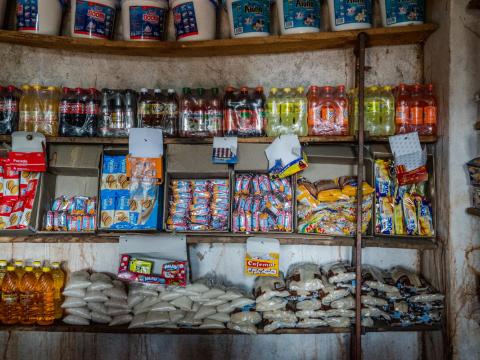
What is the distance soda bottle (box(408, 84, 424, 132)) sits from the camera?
200 cm

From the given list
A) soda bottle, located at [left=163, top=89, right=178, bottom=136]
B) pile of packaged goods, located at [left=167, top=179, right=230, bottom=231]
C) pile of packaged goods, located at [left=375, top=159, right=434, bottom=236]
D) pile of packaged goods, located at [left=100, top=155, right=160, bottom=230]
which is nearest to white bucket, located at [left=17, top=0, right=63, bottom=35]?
soda bottle, located at [left=163, top=89, right=178, bottom=136]

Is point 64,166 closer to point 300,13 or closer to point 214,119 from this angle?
point 214,119

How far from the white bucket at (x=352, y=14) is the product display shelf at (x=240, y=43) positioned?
7 centimetres

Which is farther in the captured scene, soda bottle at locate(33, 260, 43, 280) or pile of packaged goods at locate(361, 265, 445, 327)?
soda bottle at locate(33, 260, 43, 280)

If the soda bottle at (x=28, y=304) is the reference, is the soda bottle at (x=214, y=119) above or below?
above

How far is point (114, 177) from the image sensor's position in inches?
82.4

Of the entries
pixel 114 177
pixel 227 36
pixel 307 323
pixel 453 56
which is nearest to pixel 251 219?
pixel 307 323

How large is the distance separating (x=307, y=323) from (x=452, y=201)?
1012 mm

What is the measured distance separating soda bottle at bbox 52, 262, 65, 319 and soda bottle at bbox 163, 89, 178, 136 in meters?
1.11

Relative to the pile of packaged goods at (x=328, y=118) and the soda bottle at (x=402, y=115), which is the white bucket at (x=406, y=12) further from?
the pile of packaged goods at (x=328, y=118)

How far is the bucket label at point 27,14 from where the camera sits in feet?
6.95

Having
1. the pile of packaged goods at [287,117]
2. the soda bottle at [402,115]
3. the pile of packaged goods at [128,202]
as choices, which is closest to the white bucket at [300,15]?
the pile of packaged goods at [287,117]

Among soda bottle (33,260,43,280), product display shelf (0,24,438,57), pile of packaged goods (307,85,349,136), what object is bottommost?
soda bottle (33,260,43,280)

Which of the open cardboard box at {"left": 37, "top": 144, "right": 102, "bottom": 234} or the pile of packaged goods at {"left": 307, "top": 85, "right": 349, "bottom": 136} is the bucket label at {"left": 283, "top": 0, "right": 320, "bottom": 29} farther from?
the open cardboard box at {"left": 37, "top": 144, "right": 102, "bottom": 234}
